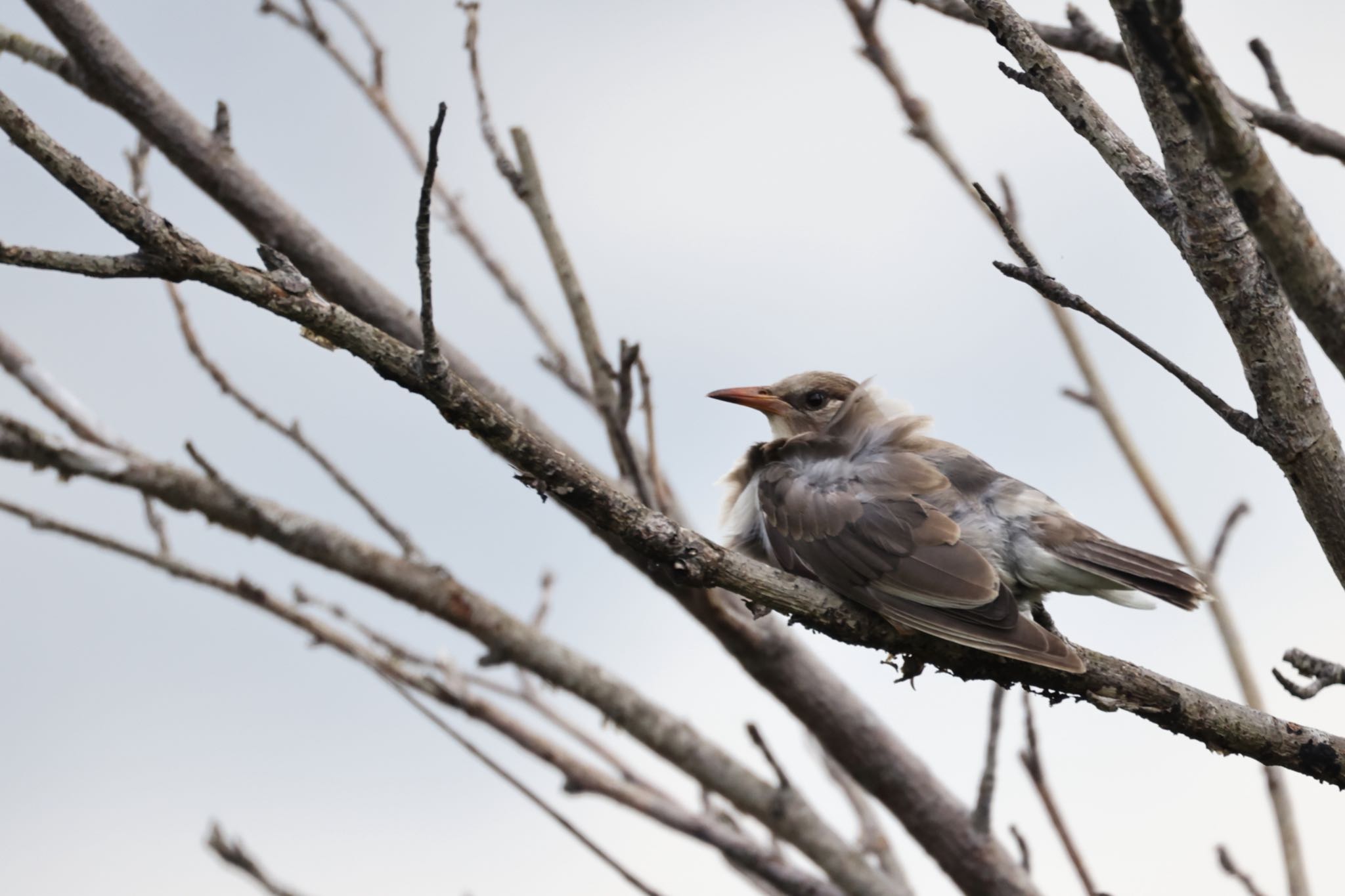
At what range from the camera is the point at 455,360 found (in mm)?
4504

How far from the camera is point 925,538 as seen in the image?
3484 mm

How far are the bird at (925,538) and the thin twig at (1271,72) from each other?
146cm

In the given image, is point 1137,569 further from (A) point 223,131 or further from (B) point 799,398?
(A) point 223,131

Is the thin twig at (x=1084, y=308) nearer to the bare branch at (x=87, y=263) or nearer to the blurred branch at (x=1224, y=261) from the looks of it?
the blurred branch at (x=1224, y=261)

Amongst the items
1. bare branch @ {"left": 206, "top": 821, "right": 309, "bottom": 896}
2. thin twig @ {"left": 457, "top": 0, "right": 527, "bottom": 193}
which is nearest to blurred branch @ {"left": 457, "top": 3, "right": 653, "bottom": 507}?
thin twig @ {"left": 457, "top": 0, "right": 527, "bottom": 193}

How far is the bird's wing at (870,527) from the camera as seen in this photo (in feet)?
10.5

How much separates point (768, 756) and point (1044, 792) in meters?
0.92

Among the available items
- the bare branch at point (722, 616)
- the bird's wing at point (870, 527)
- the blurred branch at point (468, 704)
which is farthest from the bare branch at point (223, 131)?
the bird's wing at point (870, 527)

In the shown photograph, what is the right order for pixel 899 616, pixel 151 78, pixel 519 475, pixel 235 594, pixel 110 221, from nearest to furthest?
pixel 110 221 → pixel 519 475 → pixel 899 616 → pixel 151 78 → pixel 235 594

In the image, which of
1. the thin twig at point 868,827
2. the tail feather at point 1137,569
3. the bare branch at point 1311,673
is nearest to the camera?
the bare branch at point 1311,673

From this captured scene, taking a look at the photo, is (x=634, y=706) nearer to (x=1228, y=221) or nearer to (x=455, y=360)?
(x=455, y=360)

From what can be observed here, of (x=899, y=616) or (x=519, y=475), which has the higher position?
(x=899, y=616)

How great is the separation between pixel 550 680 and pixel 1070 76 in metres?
2.91

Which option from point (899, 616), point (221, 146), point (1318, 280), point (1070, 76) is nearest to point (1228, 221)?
point (1318, 280)
